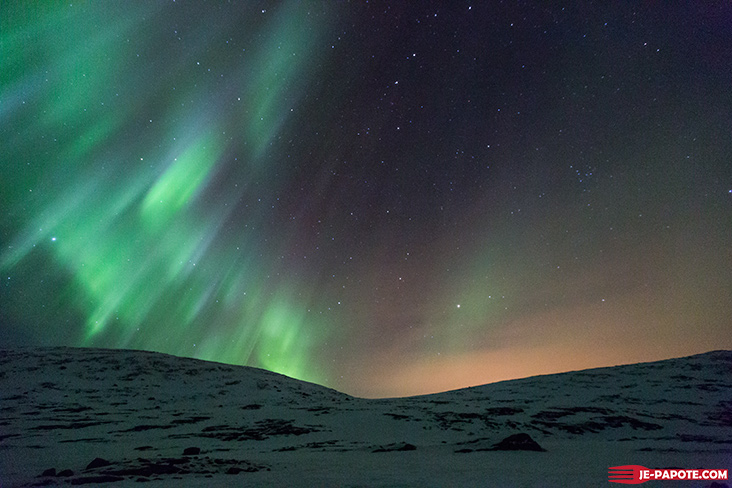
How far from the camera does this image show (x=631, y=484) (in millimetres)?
8984

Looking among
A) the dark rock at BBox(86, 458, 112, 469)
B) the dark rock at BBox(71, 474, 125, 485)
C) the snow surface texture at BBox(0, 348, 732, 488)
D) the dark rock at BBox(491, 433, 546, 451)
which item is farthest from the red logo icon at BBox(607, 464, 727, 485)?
the dark rock at BBox(86, 458, 112, 469)

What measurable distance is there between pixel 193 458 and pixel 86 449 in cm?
729

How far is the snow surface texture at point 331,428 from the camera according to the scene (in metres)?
10.9

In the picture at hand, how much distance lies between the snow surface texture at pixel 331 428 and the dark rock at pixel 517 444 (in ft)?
0.13

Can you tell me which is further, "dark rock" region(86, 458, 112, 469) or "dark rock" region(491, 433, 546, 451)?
"dark rock" region(491, 433, 546, 451)

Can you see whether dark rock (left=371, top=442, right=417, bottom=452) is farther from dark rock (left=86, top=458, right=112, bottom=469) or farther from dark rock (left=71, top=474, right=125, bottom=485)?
dark rock (left=86, top=458, right=112, bottom=469)

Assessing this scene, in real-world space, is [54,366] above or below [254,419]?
above

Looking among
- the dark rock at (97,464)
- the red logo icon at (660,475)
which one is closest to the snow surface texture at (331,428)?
the dark rock at (97,464)

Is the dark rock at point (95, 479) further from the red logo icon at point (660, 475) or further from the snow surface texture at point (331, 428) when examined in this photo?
the red logo icon at point (660, 475)

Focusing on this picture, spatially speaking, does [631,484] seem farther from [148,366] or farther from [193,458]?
[148,366]

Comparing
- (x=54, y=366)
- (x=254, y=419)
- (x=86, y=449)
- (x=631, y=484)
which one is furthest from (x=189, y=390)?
(x=631, y=484)

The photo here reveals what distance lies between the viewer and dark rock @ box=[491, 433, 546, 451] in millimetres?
14228

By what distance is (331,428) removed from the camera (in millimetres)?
22516

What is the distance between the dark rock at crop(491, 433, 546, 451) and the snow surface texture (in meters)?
0.04
